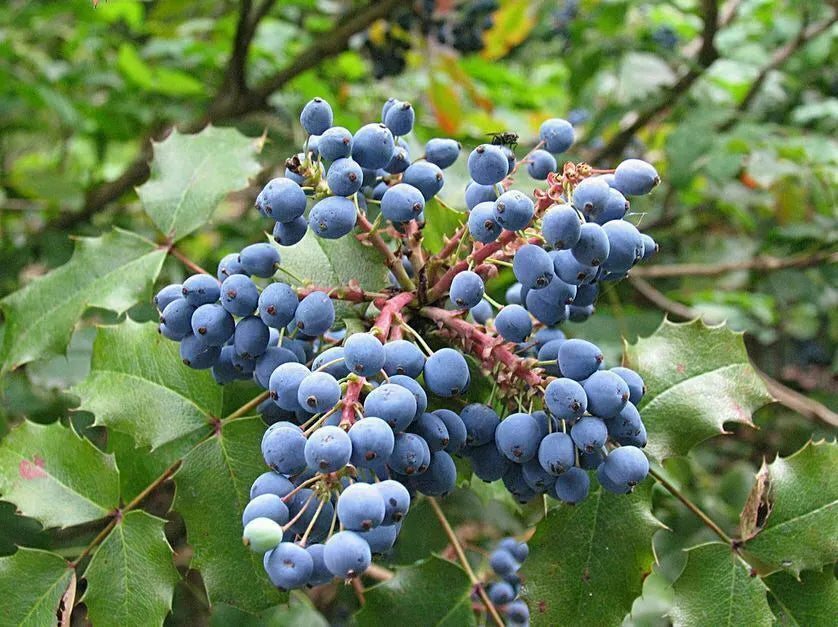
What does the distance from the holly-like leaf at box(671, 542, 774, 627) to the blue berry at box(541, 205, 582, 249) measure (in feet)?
2.16

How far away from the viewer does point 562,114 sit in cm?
408

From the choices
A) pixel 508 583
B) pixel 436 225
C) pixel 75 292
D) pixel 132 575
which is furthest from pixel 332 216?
pixel 508 583

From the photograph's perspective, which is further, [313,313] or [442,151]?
[442,151]

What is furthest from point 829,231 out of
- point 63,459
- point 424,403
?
point 63,459

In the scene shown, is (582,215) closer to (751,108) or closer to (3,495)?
(3,495)

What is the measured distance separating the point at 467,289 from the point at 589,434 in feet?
0.89

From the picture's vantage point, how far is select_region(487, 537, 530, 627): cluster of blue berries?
5.38ft

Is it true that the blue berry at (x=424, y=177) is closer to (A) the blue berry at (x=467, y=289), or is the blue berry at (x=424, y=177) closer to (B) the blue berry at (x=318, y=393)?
(A) the blue berry at (x=467, y=289)

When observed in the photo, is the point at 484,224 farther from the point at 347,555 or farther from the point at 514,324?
the point at 347,555

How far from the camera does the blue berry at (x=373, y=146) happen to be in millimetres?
1149

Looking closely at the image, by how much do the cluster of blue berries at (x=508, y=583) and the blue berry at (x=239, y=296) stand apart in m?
0.82

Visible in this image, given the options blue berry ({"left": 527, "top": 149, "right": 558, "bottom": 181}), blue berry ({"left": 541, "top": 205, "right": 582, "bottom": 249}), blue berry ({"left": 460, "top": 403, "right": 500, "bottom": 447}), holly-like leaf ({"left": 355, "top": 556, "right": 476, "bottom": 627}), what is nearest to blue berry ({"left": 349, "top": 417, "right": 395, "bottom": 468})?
blue berry ({"left": 460, "top": 403, "right": 500, "bottom": 447})

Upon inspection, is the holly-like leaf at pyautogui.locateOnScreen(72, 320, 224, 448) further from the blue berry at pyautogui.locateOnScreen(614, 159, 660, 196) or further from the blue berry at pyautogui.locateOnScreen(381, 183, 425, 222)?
the blue berry at pyautogui.locateOnScreen(614, 159, 660, 196)

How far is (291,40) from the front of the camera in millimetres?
3340
